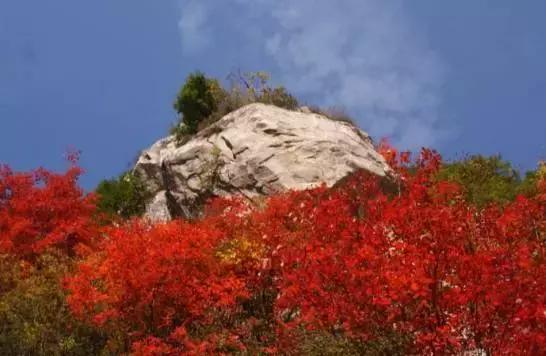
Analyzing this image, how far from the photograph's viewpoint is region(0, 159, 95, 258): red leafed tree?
84.2 ft

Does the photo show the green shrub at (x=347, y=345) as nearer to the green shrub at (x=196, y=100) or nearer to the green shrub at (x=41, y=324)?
the green shrub at (x=41, y=324)

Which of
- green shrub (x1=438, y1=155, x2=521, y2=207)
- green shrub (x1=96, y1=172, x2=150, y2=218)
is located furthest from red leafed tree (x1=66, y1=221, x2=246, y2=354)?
green shrub (x1=96, y1=172, x2=150, y2=218)

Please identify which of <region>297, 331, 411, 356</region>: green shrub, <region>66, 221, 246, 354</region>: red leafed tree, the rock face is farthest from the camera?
the rock face

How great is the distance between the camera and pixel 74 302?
797 inches

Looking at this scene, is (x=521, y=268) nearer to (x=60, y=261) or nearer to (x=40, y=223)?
(x=60, y=261)

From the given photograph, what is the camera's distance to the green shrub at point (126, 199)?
37.7 m

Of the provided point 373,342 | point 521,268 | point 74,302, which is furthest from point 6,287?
point 521,268

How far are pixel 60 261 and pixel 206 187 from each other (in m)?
9.06

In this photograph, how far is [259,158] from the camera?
30.6 m

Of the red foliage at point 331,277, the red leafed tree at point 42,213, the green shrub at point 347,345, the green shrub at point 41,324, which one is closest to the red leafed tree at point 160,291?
the red foliage at point 331,277

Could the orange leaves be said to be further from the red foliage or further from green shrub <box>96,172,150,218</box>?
green shrub <box>96,172,150,218</box>

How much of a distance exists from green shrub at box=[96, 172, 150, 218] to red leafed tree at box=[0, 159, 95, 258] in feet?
26.8

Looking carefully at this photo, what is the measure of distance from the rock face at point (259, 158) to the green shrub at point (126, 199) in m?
1.79

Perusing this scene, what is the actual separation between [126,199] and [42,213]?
10.9m
